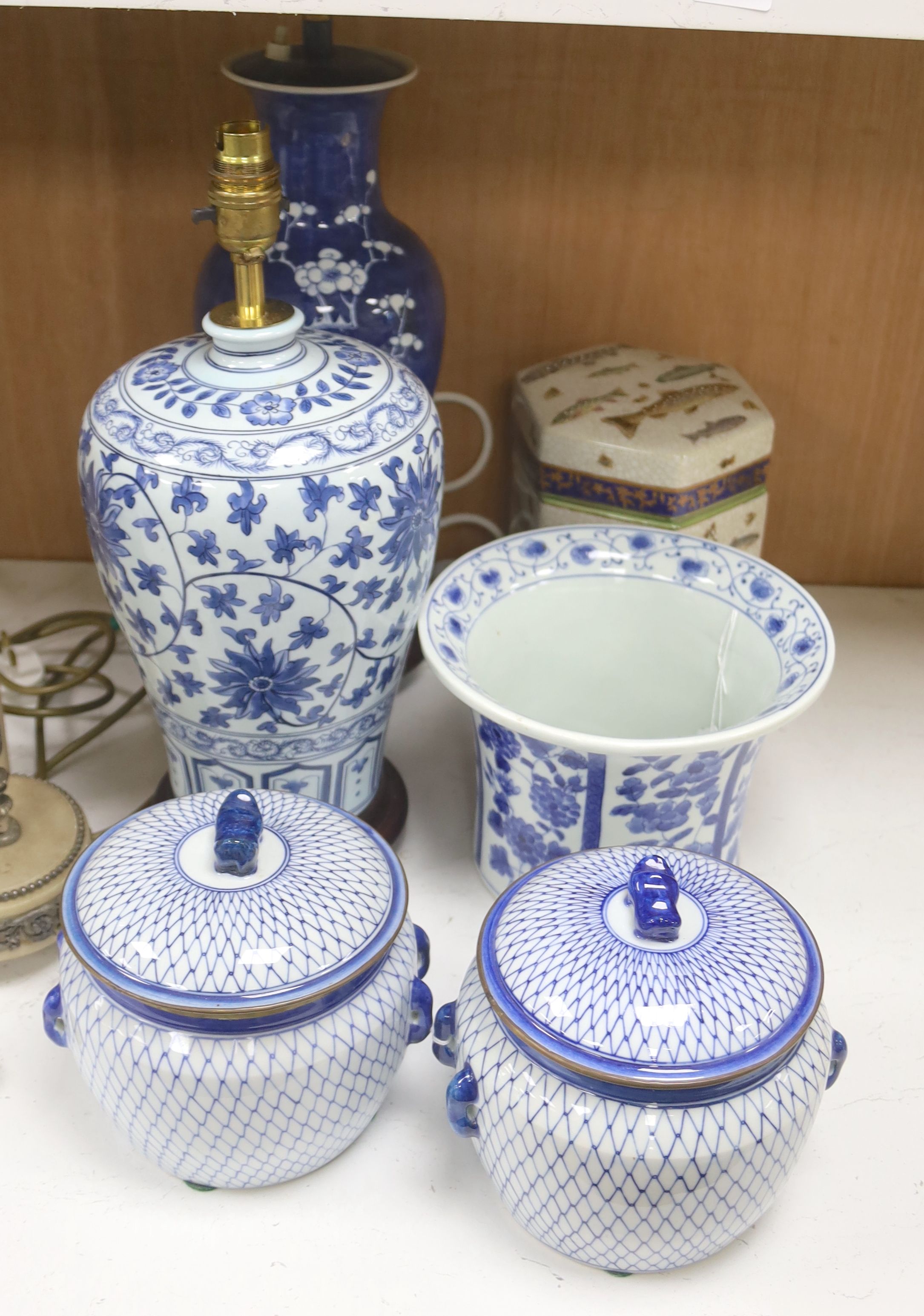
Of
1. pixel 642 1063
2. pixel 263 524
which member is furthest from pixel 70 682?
pixel 642 1063

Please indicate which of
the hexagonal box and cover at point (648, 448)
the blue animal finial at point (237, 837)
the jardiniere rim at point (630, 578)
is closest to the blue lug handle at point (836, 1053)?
the jardiniere rim at point (630, 578)

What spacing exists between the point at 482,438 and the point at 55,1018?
0.62 m

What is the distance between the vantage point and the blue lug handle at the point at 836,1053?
23.8 inches

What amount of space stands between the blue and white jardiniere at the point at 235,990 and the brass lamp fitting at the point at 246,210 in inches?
10.4

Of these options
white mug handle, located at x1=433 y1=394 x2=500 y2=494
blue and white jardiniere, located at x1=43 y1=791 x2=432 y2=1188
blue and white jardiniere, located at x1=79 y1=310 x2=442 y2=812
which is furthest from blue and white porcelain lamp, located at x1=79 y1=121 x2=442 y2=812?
white mug handle, located at x1=433 y1=394 x2=500 y2=494

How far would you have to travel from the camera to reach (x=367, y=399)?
0.71m

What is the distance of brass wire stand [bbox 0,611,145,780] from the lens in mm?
916

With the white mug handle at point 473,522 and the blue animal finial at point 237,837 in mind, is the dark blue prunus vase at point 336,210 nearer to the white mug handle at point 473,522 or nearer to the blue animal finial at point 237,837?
the white mug handle at point 473,522

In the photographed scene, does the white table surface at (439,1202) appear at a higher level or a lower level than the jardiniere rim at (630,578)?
lower

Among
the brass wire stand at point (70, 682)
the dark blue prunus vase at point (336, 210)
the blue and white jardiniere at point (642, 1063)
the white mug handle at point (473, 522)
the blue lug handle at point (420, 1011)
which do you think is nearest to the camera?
the blue and white jardiniere at point (642, 1063)

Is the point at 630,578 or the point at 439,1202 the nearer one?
the point at 439,1202

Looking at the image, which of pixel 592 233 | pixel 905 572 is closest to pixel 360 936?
pixel 592 233

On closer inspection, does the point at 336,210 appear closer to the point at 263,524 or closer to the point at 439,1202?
the point at 263,524

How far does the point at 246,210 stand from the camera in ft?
2.21
